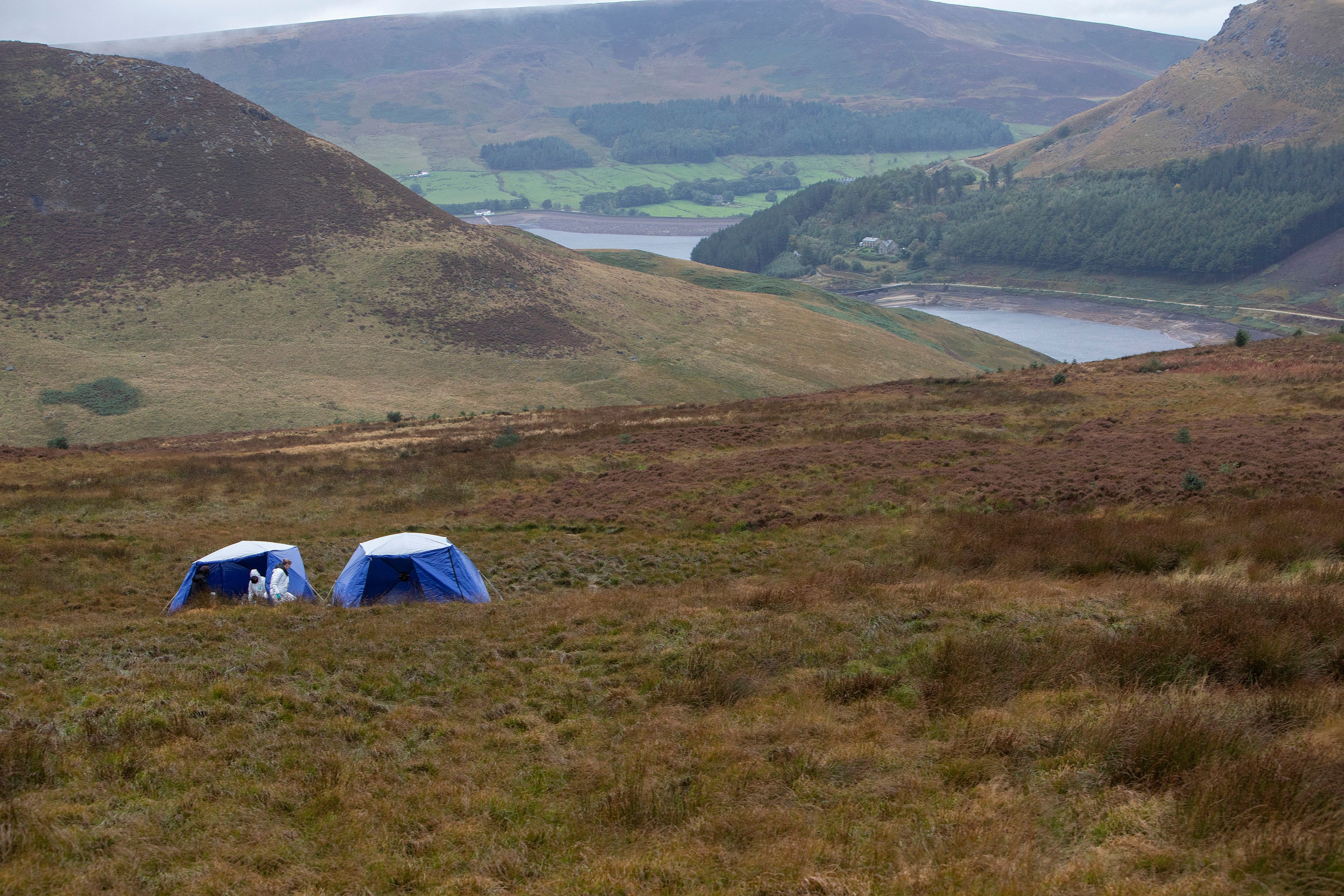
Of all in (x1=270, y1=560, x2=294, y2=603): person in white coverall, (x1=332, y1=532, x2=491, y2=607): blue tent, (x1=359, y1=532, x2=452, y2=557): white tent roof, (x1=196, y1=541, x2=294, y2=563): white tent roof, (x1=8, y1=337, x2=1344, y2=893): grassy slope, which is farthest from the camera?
(x1=196, y1=541, x2=294, y2=563): white tent roof

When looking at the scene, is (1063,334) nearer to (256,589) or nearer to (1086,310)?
(1086,310)

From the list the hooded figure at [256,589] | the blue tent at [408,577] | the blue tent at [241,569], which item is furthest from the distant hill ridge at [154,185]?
the blue tent at [408,577]

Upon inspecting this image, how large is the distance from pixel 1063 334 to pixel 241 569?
160 m

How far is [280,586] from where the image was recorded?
19.8 meters

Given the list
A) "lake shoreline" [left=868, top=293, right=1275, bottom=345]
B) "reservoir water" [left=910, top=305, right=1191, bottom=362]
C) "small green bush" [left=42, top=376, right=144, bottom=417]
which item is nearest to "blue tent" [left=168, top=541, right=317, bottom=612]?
"small green bush" [left=42, top=376, right=144, bottom=417]

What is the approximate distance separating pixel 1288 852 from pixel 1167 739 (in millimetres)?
1684

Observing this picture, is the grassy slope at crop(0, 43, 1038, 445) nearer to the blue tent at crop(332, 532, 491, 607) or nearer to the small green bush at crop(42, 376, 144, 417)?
the small green bush at crop(42, 376, 144, 417)

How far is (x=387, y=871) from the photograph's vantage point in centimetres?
740

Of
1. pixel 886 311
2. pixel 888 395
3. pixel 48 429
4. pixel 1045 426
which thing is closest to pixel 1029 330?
pixel 886 311

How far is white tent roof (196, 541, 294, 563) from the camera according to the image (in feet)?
68.3

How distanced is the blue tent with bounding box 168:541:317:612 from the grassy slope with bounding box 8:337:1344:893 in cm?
123

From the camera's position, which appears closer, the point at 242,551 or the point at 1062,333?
the point at 242,551

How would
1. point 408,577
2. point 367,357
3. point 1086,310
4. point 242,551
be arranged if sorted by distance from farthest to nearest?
point 1086,310 → point 367,357 → point 242,551 → point 408,577

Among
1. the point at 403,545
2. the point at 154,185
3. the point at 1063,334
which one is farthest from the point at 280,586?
the point at 1063,334
